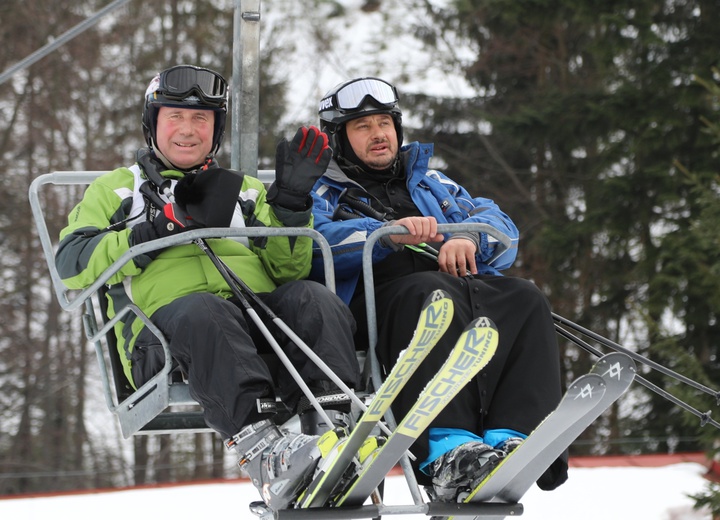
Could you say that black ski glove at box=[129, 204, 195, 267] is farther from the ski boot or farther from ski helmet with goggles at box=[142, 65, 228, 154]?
the ski boot

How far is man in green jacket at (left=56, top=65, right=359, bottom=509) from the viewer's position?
9.94 feet

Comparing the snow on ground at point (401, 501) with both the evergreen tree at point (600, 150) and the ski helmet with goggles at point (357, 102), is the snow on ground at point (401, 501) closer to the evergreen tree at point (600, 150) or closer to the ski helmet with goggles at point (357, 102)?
the evergreen tree at point (600, 150)

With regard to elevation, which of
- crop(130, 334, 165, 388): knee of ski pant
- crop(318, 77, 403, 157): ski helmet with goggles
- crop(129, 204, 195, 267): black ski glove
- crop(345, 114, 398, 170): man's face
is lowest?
crop(130, 334, 165, 388): knee of ski pant

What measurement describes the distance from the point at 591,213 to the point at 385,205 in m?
7.91

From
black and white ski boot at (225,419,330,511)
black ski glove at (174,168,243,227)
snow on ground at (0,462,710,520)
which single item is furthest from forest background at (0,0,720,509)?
black and white ski boot at (225,419,330,511)

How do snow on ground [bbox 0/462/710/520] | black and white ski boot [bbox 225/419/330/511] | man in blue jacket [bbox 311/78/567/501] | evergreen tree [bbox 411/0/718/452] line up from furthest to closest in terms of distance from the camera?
1. evergreen tree [bbox 411/0/718/452]
2. snow on ground [bbox 0/462/710/520]
3. man in blue jacket [bbox 311/78/567/501]
4. black and white ski boot [bbox 225/419/330/511]

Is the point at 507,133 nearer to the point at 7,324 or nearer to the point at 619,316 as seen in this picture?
the point at 619,316

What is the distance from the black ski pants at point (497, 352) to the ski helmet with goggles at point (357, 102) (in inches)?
29.0

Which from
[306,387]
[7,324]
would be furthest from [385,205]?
[7,324]

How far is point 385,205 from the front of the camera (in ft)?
12.9

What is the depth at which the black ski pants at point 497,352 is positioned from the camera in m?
3.28

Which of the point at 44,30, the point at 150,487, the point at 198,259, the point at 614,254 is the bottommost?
the point at 150,487

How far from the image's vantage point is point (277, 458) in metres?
2.93

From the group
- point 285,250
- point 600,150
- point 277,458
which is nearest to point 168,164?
point 285,250
